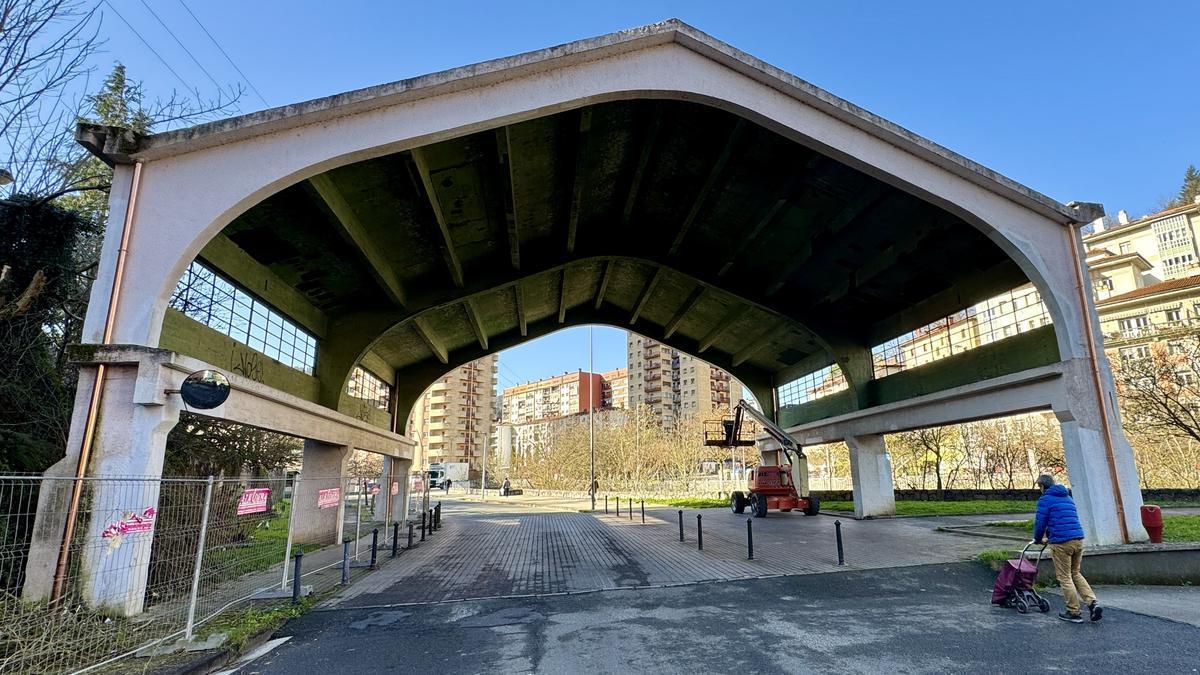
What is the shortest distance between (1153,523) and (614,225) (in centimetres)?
1485

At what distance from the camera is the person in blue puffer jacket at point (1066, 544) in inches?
279

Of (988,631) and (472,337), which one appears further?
(472,337)

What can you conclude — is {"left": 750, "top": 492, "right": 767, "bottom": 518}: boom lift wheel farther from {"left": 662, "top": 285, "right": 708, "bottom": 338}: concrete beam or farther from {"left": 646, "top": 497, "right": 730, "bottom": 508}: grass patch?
{"left": 662, "top": 285, "right": 708, "bottom": 338}: concrete beam

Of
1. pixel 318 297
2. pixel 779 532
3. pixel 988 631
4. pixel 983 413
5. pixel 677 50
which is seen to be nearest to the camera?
pixel 988 631

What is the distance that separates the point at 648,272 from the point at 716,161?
25.4 feet

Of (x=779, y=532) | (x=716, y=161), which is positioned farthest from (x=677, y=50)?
(x=779, y=532)

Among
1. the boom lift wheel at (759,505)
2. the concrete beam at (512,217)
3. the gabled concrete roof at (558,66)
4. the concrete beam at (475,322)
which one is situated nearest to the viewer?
the gabled concrete roof at (558,66)

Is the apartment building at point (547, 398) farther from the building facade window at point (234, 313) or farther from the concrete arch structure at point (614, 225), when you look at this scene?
the building facade window at point (234, 313)

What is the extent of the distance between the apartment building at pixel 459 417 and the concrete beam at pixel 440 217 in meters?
72.5

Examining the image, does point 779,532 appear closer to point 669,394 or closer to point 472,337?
point 472,337

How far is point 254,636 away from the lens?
22.5 feet

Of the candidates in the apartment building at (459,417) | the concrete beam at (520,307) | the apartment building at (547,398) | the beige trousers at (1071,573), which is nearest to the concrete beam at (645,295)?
the concrete beam at (520,307)

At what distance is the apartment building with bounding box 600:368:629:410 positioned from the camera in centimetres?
11806

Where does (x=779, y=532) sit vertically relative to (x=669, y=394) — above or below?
below
